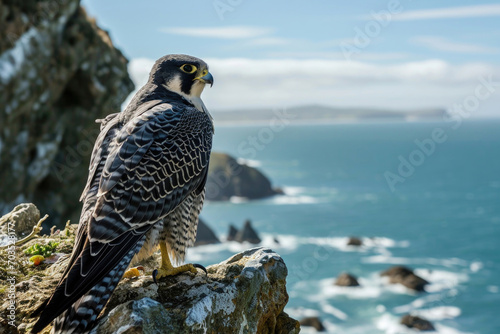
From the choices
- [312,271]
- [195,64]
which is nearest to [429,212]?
[312,271]

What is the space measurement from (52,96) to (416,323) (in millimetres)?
36465

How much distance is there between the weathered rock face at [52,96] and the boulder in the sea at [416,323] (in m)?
30.9

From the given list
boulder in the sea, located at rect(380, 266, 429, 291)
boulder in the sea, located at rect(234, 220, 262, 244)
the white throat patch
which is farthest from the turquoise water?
the white throat patch

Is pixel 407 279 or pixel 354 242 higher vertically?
pixel 354 242

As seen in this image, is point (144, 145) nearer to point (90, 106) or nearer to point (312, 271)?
point (90, 106)

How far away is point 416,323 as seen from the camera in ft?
157

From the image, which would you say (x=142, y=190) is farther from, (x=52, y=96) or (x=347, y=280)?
(x=347, y=280)

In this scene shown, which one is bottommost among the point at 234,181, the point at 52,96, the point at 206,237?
the point at 52,96

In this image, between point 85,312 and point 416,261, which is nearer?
point 85,312

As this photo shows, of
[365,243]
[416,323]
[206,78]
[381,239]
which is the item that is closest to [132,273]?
[206,78]

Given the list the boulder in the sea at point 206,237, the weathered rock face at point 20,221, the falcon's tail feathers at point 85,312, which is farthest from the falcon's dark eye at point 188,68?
the boulder in the sea at point 206,237

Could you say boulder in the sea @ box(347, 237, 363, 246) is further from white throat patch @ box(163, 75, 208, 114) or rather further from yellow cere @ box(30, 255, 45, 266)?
yellow cere @ box(30, 255, 45, 266)

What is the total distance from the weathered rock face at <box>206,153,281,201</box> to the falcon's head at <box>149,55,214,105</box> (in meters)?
104

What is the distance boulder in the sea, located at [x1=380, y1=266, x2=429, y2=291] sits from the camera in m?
58.8
